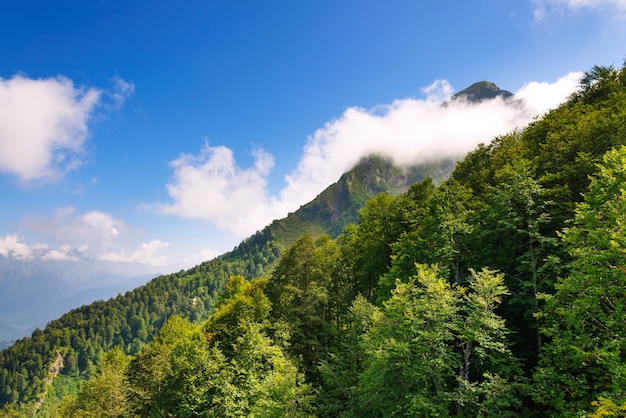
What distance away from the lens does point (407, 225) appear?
43500 millimetres

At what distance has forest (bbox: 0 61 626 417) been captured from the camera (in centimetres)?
1869

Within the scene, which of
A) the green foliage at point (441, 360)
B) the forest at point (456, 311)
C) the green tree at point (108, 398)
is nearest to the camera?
the forest at point (456, 311)

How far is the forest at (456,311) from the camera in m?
18.7

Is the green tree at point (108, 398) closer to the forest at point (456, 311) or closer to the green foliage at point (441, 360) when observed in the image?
the forest at point (456, 311)

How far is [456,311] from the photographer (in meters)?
24.5

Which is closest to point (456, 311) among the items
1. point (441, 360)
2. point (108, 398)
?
point (441, 360)

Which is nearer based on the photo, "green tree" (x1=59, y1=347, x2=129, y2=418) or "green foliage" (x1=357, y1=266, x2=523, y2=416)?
"green foliage" (x1=357, y1=266, x2=523, y2=416)

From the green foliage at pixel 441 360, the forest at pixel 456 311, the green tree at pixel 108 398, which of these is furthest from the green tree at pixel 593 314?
the green tree at pixel 108 398

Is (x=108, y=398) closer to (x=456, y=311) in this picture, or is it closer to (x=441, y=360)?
(x=441, y=360)

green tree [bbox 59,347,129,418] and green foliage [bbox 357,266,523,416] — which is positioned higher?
green tree [bbox 59,347,129,418]

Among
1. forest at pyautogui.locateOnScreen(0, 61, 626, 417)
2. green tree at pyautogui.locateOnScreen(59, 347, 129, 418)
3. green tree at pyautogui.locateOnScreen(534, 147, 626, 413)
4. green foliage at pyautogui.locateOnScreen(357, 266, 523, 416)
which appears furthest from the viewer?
green tree at pyautogui.locateOnScreen(59, 347, 129, 418)

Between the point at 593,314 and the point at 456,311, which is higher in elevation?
the point at 456,311

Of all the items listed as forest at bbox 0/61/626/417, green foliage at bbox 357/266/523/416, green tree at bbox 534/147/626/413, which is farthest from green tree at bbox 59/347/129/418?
green tree at bbox 534/147/626/413

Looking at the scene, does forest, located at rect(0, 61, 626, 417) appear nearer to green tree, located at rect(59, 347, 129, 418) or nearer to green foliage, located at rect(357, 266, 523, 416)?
green foliage, located at rect(357, 266, 523, 416)
